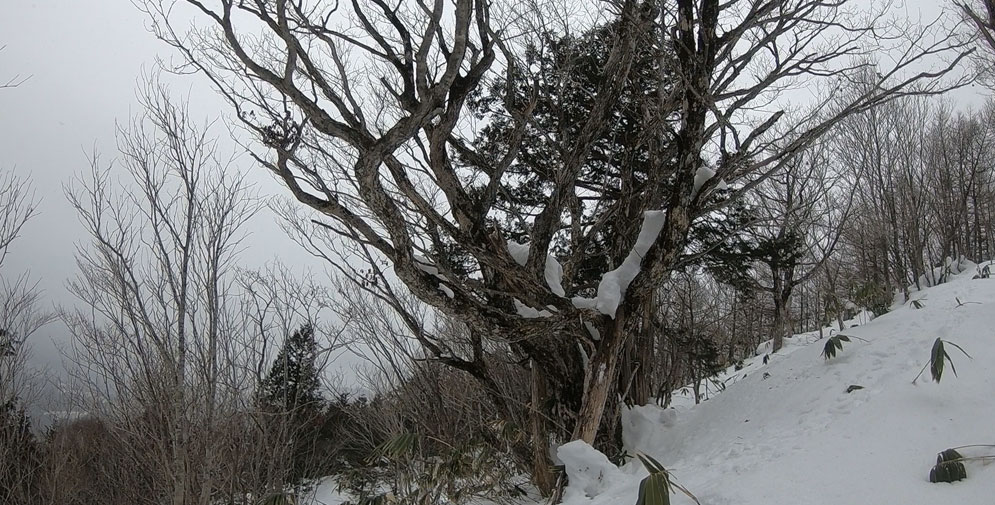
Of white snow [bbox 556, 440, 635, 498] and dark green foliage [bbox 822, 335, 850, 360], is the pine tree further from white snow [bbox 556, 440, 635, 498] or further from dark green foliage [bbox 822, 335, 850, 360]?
dark green foliage [bbox 822, 335, 850, 360]

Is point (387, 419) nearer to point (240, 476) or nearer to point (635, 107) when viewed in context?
point (240, 476)

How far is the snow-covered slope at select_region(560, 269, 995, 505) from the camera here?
2625 millimetres

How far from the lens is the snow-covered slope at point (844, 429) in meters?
2.62

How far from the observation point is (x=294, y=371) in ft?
30.1

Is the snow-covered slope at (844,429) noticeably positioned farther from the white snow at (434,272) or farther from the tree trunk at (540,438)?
the white snow at (434,272)

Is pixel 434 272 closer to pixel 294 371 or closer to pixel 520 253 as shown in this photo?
pixel 520 253

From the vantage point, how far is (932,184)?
12.6 meters

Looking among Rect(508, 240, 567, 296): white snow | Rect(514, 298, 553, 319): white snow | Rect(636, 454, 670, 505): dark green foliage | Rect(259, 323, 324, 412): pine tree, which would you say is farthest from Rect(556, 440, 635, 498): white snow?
Rect(259, 323, 324, 412): pine tree

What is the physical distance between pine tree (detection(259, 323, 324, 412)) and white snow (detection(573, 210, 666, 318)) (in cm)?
471

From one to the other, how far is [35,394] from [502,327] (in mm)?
10210

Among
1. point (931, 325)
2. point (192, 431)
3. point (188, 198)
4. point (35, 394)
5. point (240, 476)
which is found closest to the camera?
point (931, 325)

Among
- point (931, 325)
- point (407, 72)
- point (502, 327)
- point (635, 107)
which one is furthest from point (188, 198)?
point (931, 325)

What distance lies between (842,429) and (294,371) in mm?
8267

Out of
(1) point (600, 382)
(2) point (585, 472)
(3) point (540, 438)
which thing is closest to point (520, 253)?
(1) point (600, 382)
